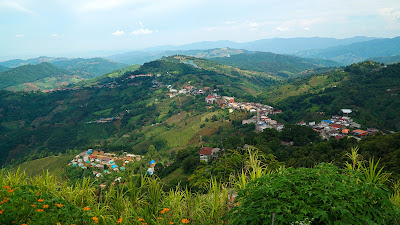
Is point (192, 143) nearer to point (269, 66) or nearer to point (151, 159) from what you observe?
point (151, 159)

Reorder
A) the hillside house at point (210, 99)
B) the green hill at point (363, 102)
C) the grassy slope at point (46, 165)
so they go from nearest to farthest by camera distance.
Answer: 1. the grassy slope at point (46, 165)
2. the green hill at point (363, 102)
3. the hillside house at point (210, 99)

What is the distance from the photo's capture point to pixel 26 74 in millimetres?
150750

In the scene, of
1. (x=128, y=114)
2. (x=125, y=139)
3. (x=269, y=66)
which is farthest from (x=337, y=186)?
(x=269, y=66)

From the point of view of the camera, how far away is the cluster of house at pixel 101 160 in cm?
3180

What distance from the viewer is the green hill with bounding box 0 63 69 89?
136875 millimetres

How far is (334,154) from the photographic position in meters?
14.6

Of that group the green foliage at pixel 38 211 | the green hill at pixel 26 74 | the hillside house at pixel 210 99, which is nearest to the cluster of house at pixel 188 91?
the hillside house at pixel 210 99

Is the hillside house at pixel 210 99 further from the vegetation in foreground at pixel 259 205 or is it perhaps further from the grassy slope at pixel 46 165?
the vegetation in foreground at pixel 259 205

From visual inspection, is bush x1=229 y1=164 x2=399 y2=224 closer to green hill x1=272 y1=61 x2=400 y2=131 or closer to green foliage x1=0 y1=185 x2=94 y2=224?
green foliage x1=0 y1=185 x2=94 y2=224

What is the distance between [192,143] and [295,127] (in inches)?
731

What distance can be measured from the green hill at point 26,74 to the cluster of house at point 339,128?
157 m

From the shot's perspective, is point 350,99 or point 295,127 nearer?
point 295,127

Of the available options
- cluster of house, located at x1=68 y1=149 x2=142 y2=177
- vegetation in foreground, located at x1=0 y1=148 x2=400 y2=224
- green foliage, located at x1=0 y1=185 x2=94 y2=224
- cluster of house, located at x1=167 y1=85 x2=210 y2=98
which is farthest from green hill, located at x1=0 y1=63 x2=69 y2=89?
vegetation in foreground, located at x1=0 y1=148 x2=400 y2=224

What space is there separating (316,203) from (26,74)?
188m
